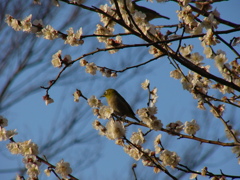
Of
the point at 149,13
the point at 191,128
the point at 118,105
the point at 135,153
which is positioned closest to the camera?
the point at 191,128

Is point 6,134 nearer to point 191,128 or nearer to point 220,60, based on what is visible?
point 191,128

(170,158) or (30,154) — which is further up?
(30,154)

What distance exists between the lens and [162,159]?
222 centimetres

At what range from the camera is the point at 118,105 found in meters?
4.01

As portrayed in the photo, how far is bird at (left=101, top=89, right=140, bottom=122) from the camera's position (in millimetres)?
3811

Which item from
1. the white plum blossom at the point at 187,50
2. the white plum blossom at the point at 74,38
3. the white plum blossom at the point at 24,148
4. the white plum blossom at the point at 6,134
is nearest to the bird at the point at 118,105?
the white plum blossom at the point at 187,50

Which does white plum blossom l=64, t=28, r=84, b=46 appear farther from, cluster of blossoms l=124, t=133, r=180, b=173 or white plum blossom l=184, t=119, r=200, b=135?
white plum blossom l=184, t=119, r=200, b=135

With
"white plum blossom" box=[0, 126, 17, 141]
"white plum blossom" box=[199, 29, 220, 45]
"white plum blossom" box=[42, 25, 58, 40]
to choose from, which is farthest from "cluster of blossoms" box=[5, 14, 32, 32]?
"white plum blossom" box=[199, 29, 220, 45]

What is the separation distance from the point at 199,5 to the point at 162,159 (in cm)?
115

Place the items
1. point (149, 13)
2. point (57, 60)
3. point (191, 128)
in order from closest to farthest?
point (191, 128) < point (57, 60) < point (149, 13)

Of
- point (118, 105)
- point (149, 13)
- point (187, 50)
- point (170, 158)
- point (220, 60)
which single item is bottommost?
point (170, 158)

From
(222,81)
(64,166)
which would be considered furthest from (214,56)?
(64,166)

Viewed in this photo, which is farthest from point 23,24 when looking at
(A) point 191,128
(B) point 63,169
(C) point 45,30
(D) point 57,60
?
(A) point 191,128

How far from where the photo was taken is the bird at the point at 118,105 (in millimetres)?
3811
